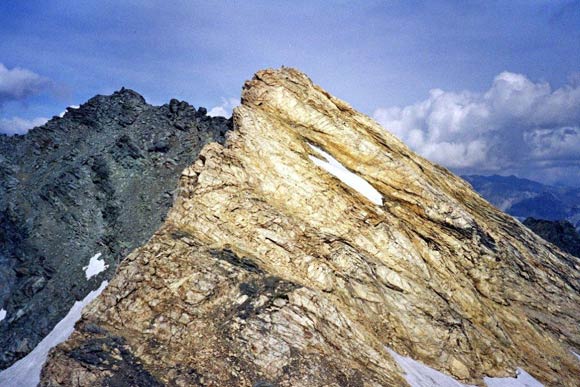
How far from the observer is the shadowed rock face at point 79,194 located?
29.6 m

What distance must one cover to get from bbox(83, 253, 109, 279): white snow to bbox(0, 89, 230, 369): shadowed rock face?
1.28 ft

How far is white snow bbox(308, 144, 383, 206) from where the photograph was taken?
32.9m

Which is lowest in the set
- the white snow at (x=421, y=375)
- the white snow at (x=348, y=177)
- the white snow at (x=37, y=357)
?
the white snow at (x=37, y=357)

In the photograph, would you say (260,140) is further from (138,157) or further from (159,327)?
(159,327)

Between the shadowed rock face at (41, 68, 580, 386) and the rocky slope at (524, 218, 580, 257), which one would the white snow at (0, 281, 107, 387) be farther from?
the rocky slope at (524, 218, 580, 257)

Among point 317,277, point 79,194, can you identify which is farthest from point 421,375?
point 79,194

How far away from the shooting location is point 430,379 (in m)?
24.0

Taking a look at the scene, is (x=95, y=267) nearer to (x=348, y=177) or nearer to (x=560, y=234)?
(x=348, y=177)

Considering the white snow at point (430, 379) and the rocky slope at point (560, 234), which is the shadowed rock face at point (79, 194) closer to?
the white snow at point (430, 379)

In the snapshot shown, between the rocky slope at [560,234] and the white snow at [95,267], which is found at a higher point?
the rocky slope at [560,234]

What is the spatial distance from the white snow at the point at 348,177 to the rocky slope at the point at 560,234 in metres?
73.8

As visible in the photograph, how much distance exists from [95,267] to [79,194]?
8.81m

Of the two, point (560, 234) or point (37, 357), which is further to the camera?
point (560, 234)

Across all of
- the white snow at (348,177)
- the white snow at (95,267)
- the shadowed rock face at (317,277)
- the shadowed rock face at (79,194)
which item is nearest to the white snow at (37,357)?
the shadowed rock face at (79,194)
